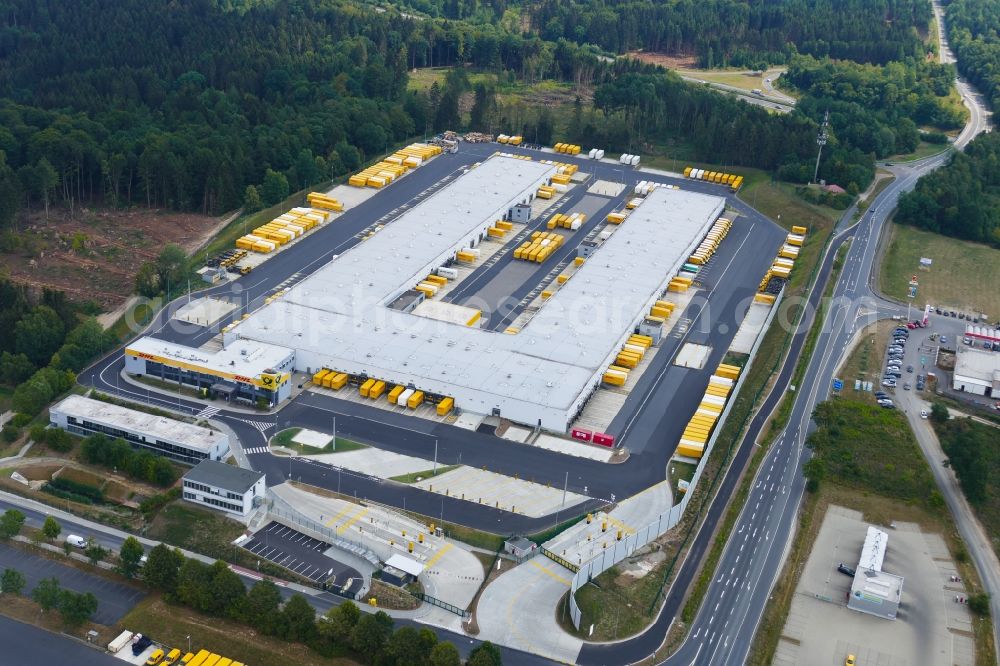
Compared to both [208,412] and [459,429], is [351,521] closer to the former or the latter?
[459,429]

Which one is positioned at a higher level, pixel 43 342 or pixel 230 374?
pixel 230 374

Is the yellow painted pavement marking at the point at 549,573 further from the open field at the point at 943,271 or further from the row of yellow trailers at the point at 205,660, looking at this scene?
the open field at the point at 943,271

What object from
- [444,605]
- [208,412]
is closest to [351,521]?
[444,605]

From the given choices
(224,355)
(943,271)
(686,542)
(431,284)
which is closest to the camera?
(686,542)

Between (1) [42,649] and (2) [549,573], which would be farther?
(2) [549,573]

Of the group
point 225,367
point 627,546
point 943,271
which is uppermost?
point 943,271

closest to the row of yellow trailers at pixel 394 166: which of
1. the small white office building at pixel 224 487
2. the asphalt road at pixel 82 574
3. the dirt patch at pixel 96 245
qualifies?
the dirt patch at pixel 96 245

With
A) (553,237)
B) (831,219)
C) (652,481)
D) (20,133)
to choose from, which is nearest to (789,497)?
(652,481)

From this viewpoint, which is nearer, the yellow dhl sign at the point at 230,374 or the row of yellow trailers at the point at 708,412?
the row of yellow trailers at the point at 708,412
